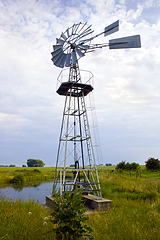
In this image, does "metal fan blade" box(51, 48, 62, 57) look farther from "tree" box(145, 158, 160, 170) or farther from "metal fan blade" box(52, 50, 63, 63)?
"tree" box(145, 158, 160, 170)

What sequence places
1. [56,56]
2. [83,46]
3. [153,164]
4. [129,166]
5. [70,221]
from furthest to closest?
1. [129,166]
2. [153,164]
3. [56,56]
4. [83,46]
5. [70,221]

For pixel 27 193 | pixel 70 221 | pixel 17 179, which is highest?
pixel 17 179

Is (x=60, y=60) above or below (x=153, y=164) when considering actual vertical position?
above

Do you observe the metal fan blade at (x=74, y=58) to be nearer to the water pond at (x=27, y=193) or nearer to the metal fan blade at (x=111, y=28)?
the metal fan blade at (x=111, y=28)

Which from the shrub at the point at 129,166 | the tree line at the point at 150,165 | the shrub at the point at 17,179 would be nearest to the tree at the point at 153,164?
the tree line at the point at 150,165

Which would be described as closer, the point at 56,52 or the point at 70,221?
the point at 70,221

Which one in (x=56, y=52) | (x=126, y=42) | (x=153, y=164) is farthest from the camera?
(x=153, y=164)

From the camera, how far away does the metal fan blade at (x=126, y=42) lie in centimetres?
1260

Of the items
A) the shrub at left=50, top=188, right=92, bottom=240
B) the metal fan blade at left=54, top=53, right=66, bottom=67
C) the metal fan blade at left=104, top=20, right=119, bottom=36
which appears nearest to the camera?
the shrub at left=50, top=188, right=92, bottom=240

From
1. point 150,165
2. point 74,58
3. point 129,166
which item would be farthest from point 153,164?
point 74,58

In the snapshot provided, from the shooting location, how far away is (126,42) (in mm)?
12992

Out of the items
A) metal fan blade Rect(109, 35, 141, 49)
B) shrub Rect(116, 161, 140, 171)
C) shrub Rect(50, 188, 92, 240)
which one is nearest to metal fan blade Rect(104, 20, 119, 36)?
metal fan blade Rect(109, 35, 141, 49)

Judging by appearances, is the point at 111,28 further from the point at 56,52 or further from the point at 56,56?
the point at 56,56

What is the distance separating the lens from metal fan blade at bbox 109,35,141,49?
12.6m
